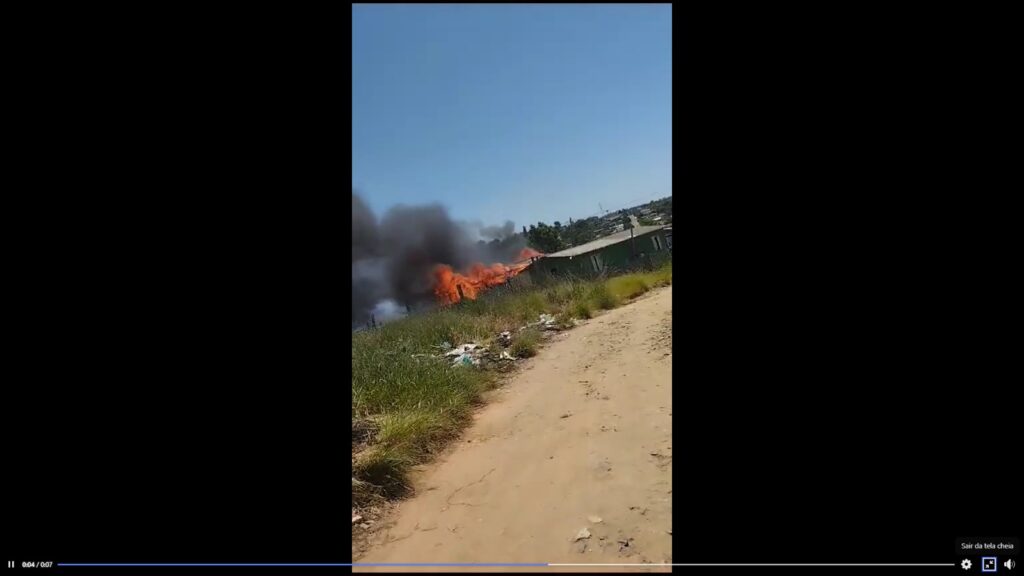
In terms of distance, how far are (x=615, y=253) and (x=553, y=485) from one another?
2151 centimetres

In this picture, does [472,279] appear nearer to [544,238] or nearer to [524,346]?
[524,346]

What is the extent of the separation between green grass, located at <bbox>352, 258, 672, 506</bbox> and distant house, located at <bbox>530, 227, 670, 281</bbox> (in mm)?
6851

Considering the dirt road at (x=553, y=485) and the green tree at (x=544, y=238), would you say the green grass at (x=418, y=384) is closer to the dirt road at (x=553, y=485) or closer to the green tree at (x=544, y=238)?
the dirt road at (x=553, y=485)

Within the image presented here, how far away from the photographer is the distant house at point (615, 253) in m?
18.4

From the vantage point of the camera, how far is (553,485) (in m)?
3.03

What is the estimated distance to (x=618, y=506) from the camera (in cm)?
267

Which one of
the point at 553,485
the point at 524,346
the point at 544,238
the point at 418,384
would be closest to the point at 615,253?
the point at 544,238

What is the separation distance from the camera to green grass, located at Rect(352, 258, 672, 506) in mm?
3322

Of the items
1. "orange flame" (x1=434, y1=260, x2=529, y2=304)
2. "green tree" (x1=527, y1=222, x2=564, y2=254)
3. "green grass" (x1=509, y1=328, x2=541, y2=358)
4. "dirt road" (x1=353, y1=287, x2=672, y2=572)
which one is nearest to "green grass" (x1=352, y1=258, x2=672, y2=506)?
"green grass" (x1=509, y1=328, x2=541, y2=358)
